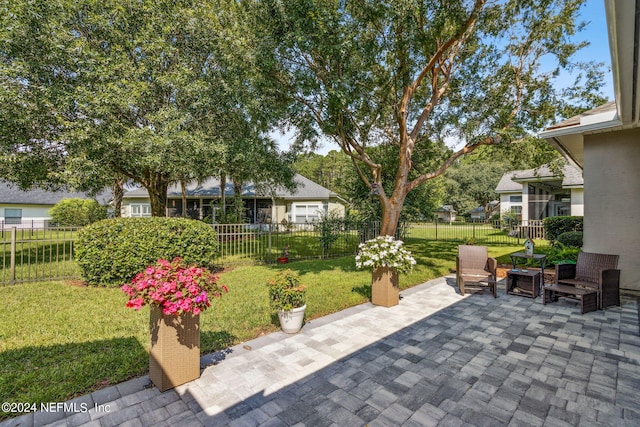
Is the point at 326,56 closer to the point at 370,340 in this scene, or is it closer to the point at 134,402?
the point at 370,340

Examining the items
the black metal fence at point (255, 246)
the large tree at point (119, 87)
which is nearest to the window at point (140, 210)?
the black metal fence at point (255, 246)

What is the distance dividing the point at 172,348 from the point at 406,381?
2.36 metres

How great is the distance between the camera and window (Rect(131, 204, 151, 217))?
24281 mm

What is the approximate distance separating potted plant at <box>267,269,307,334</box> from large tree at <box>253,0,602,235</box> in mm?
4299

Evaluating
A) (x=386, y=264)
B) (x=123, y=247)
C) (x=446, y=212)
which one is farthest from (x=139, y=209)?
(x=446, y=212)

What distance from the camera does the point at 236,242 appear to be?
9484 mm

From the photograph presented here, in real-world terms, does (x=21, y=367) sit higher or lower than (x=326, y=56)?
lower

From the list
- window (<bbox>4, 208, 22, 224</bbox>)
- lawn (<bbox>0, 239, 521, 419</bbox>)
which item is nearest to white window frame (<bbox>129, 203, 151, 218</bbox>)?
window (<bbox>4, 208, 22, 224</bbox>)

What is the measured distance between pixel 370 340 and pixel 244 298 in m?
2.86

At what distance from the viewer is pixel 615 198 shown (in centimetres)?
621

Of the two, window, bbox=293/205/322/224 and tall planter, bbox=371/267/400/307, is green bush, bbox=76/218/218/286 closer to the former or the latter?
tall planter, bbox=371/267/400/307

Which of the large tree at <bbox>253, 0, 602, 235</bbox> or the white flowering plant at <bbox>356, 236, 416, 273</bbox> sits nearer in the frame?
the white flowering plant at <bbox>356, 236, 416, 273</bbox>

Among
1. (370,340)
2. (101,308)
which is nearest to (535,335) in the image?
(370,340)

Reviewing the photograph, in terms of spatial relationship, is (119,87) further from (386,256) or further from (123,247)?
(386,256)
